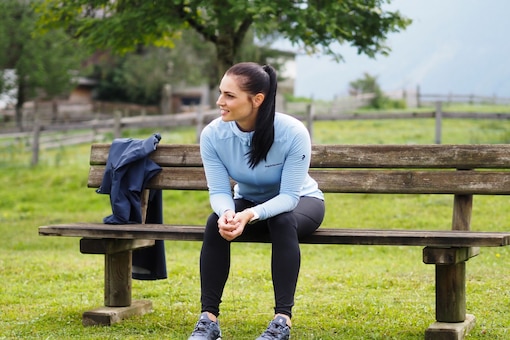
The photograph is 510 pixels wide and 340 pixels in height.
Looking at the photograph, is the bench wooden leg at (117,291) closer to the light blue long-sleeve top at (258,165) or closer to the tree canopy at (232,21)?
the light blue long-sleeve top at (258,165)

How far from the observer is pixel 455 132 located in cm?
2236

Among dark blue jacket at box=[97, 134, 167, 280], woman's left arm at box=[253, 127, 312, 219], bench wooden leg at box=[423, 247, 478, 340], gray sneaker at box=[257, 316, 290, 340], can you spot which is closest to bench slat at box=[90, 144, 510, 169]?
bench wooden leg at box=[423, 247, 478, 340]

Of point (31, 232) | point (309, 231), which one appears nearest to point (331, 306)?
point (309, 231)

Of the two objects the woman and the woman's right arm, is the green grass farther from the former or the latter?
the woman's right arm

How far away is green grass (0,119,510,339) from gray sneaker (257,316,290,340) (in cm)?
49

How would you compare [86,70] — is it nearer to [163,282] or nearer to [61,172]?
[61,172]

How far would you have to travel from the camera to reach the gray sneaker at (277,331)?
4.52 metres

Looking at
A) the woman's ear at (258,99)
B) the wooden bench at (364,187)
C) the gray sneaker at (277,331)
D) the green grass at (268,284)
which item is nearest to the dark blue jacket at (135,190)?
the wooden bench at (364,187)

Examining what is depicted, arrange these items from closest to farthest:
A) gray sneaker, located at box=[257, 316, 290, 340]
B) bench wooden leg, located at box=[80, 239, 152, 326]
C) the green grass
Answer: gray sneaker, located at box=[257, 316, 290, 340]
the green grass
bench wooden leg, located at box=[80, 239, 152, 326]

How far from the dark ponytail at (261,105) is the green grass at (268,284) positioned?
3.50ft

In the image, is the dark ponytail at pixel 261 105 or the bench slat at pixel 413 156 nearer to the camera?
the dark ponytail at pixel 261 105

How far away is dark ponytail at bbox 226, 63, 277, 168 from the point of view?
16.1ft

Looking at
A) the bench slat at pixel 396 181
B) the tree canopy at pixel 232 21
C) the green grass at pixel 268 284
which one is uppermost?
the tree canopy at pixel 232 21

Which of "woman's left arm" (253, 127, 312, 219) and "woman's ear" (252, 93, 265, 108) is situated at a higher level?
"woman's ear" (252, 93, 265, 108)
